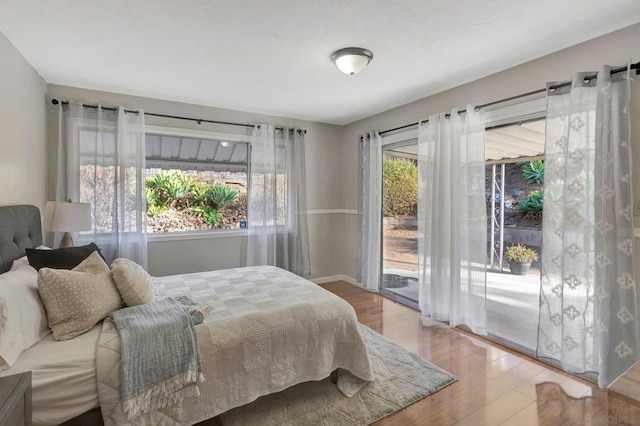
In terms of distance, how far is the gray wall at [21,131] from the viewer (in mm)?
2260

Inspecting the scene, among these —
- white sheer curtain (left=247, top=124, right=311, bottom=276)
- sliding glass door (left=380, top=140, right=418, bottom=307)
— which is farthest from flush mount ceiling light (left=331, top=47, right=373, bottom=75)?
white sheer curtain (left=247, top=124, right=311, bottom=276)

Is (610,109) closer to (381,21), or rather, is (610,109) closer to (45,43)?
(381,21)

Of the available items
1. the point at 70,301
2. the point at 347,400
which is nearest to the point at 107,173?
the point at 70,301

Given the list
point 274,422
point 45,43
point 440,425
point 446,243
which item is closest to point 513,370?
point 440,425

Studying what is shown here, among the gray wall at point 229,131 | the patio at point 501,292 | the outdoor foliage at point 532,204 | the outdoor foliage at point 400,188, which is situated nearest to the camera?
the patio at point 501,292

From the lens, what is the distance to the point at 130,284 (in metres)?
1.94

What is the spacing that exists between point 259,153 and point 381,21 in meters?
2.49

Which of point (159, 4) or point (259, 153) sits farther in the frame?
point (259, 153)

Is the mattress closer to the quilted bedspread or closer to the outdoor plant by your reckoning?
the quilted bedspread

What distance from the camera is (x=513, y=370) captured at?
2.42 m

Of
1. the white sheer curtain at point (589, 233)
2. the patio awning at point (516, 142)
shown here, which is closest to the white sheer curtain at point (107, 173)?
the patio awning at point (516, 142)

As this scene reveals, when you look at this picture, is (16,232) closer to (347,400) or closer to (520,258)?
(347,400)

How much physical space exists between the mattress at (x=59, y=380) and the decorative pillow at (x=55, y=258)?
0.68 metres

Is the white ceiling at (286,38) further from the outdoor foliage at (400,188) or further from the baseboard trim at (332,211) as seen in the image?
the baseboard trim at (332,211)
